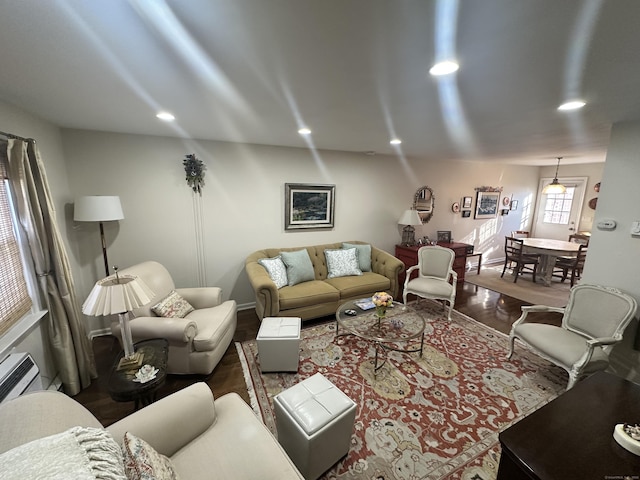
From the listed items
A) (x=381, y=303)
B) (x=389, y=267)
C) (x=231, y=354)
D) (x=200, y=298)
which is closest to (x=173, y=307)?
(x=200, y=298)

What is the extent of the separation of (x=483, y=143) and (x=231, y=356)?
3.93m

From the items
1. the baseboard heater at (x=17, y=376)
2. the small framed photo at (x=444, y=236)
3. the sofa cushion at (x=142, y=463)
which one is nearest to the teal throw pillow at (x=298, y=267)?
the baseboard heater at (x=17, y=376)

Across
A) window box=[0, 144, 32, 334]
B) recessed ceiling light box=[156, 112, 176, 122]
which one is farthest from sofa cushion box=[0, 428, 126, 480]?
recessed ceiling light box=[156, 112, 176, 122]

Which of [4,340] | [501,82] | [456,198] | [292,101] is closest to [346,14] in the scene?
[292,101]

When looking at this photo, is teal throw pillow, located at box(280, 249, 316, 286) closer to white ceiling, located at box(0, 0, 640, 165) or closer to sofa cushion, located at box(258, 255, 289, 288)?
sofa cushion, located at box(258, 255, 289, 288)

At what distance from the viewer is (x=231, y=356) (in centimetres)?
265

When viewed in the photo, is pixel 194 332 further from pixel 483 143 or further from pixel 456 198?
pixel 456 198

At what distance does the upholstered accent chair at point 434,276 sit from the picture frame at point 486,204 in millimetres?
2540

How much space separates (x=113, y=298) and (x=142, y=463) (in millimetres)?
1043

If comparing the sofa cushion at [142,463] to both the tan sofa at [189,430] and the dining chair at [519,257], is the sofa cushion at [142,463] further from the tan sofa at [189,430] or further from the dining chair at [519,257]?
the dining chair at [519,257]

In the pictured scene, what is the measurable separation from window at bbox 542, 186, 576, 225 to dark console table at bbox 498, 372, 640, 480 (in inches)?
237

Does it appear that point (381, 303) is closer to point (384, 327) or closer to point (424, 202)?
point (384, 327)

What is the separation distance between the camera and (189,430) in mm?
1312

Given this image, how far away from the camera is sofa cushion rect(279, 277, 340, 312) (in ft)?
10.0
